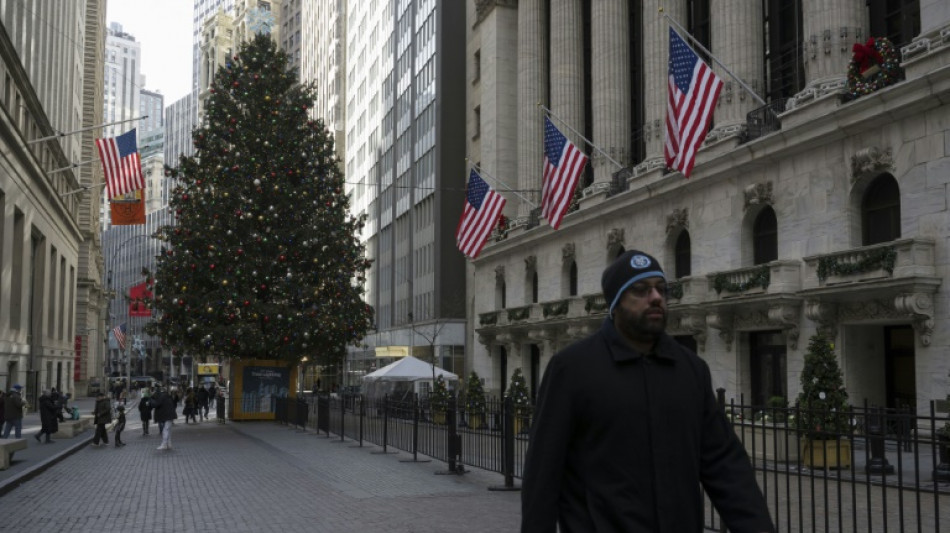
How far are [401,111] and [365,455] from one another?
52.7m

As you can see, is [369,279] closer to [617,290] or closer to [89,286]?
[89,286]

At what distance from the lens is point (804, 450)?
9.62 meters

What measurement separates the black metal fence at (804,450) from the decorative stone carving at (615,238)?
13.3 meters

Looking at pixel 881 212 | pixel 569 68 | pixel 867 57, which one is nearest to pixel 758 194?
pixel 881 212

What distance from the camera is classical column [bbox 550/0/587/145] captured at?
140 feet

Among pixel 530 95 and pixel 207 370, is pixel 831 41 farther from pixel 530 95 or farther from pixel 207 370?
pixel 207 370

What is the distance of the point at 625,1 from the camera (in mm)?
39375

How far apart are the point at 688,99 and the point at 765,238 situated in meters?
8.07

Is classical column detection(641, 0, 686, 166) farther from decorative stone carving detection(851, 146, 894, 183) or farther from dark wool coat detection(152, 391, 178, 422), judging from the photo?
dark wool coat detection(152, 391, 178, 422)

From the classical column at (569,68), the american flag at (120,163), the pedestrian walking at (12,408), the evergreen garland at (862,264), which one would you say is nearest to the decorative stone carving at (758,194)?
the evergreen garland at (862,264)

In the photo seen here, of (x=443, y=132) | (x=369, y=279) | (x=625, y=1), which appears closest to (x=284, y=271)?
(x=625, y=1)

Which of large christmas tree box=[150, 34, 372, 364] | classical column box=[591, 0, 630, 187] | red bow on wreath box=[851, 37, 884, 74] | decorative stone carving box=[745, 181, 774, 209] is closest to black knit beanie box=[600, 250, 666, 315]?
red bow on wreath box=[851, 37, 884, 74]

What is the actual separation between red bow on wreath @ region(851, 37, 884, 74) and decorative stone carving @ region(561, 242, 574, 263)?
18772 mm

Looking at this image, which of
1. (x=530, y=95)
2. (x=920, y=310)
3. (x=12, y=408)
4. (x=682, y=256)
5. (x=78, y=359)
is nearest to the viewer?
(x=920, y=310)
